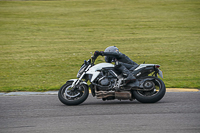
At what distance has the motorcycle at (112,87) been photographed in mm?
7957

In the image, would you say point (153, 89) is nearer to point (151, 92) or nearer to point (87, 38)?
point (151, 92)

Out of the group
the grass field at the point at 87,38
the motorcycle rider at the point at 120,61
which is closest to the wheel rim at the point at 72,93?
the motorcycle rider at the point at 120,61

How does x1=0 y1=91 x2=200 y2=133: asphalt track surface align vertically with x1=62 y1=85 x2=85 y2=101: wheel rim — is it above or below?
below

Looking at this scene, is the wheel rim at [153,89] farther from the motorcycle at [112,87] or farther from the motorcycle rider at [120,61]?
the motorcycle rider at [120,61]

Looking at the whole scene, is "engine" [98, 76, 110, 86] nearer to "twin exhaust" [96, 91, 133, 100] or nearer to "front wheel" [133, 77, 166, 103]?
"twin exhaust" [96, 91, 133, 100]

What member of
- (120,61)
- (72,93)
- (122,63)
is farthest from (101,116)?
(120,61)

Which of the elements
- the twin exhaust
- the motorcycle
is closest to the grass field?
the motorcycle

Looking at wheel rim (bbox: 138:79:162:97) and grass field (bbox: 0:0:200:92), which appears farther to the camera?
grass field (bbox: 0:0:200:92)

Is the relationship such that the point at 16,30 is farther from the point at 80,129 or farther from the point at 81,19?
the point at 80,129

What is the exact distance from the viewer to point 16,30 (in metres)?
28.6

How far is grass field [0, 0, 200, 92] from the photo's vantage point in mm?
14203

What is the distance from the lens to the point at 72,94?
8.10 meters

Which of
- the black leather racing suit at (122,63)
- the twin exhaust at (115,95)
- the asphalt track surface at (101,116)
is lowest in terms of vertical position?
the asphalt track surface at (101,116)

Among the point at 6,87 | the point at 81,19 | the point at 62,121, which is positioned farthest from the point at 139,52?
the point at 81,19
